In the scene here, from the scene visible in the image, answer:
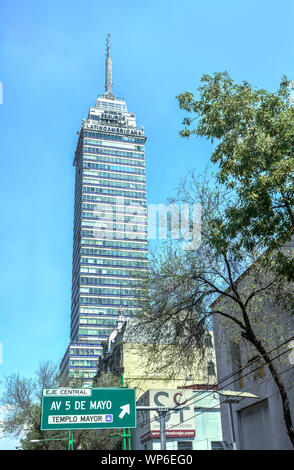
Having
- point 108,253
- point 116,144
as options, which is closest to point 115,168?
point 116,144

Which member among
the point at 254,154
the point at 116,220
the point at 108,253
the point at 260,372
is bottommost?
the point at 260,372

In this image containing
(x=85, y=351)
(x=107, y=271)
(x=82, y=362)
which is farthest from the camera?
(x=107, y=271)

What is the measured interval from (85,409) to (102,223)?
12618cm

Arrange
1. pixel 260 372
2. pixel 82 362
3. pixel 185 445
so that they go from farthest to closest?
pixel 82 362 < pixel 185 445 < pixel 260 372

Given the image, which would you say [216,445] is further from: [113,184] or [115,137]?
[115,137]

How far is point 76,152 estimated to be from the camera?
155 meters

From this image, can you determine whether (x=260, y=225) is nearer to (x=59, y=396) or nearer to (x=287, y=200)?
(x=287, y=200)

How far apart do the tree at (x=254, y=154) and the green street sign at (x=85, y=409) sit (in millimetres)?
8113

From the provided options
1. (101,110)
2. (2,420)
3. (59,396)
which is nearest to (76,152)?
(101,110)

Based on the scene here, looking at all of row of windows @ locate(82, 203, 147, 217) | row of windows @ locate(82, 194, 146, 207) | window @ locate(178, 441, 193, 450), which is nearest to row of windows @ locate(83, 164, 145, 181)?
row of windows @ locate(82, 194, 146, 207)

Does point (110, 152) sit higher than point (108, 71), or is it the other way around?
point (108, 71)

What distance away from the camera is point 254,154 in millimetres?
12477
